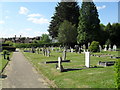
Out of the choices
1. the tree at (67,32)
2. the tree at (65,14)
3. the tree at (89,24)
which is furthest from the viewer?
the tree at (65,14)

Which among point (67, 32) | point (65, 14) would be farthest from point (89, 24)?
point (65, 14)

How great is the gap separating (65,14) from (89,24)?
13.4 m

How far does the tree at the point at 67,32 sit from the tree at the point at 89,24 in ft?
15.8

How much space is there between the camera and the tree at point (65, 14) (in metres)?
60.4

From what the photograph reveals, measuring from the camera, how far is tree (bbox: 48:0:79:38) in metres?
60.4

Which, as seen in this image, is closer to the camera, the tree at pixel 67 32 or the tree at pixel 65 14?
the tree at pixel 67 32

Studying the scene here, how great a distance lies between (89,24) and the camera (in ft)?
163

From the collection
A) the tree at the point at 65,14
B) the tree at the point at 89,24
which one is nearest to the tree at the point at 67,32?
the tree at the point at 89,24

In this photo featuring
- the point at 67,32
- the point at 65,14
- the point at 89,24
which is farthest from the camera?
the point at 65,14

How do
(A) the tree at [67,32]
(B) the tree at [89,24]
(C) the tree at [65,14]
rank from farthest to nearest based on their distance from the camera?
(C) the tree at [65,14] → (A) the tree at [67,32] → (B) the tree at [89,24]

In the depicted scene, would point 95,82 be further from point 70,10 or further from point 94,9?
point 70,10

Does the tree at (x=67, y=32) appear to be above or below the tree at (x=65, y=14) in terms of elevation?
below

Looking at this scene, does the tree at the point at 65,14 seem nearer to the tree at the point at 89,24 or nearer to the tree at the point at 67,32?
the tree at the point at 67,32

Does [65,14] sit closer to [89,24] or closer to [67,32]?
[67,32]
